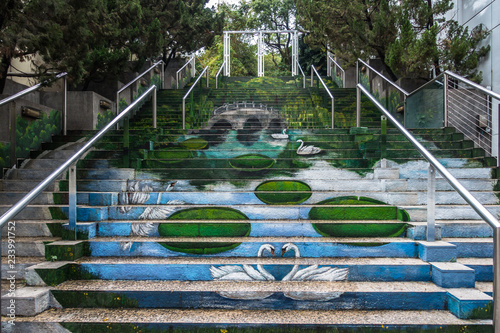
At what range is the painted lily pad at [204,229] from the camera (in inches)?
121

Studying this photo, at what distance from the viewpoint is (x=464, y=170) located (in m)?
4.39

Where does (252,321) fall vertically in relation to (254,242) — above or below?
below

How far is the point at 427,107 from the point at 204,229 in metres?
5.23

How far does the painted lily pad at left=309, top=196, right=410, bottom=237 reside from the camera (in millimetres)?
3264

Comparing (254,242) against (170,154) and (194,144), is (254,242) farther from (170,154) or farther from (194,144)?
(194,144)

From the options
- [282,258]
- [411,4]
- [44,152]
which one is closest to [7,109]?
[44,152]

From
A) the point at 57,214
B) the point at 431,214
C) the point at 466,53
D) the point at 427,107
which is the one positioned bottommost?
the point at 57,214

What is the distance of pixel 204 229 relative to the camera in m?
3.32

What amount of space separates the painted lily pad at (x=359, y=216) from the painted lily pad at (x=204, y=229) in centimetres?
80

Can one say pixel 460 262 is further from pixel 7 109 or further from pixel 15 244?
pixel 7 109

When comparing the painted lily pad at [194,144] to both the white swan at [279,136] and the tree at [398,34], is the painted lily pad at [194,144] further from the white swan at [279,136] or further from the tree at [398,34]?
the tree at [398,34]

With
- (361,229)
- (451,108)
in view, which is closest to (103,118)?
(361,229)

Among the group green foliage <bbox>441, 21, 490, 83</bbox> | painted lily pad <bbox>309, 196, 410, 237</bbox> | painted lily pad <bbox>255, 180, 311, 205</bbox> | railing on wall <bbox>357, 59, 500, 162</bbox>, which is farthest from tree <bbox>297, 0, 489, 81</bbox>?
painted lily pad <bbox>255, 180, 311, 205</bbox>

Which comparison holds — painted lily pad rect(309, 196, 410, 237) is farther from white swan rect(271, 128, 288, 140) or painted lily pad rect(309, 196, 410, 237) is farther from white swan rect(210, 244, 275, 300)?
white swan rect(271, 128, 288, 140)
